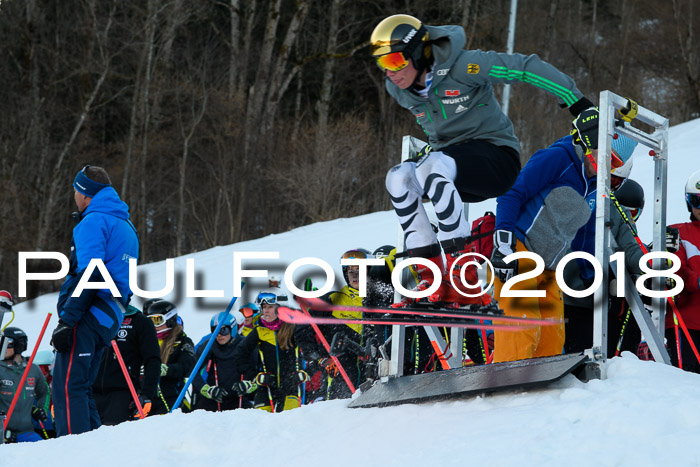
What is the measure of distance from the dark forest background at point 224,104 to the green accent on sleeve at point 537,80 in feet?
49.1

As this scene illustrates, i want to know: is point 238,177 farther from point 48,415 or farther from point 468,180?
point 468,180

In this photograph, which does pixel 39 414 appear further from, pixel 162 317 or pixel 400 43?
pixel 400 43

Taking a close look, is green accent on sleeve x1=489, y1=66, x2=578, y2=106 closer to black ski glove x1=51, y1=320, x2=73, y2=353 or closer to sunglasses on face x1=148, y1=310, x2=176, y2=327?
black ski glove x1=51, y1=320, x2=73, y2=353

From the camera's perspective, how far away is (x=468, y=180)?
4.11 m

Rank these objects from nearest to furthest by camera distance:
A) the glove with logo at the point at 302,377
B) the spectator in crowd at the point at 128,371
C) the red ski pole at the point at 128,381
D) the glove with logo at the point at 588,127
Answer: the glove with logo at the point at 588,127 < the red ski pole at the point at 128,381 < the spectator in crowd at the point at 128,371 < the glove with logo at the point at 302,377

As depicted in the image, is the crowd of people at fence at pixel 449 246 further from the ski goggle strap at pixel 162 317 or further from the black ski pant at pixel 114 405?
the ski goggle strap at pixel 162 317

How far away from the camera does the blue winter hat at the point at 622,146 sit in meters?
4.23

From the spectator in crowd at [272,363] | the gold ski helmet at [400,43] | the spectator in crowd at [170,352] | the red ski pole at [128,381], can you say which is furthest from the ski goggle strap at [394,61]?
the spectator in crowd at [170,352]

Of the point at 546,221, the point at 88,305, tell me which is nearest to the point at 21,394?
the point at 88,305

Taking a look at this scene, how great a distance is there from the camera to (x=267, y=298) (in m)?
7.39

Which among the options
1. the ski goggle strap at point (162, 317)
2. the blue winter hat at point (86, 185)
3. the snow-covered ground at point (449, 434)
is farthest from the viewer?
the ski goggle strap at point (162, 317)

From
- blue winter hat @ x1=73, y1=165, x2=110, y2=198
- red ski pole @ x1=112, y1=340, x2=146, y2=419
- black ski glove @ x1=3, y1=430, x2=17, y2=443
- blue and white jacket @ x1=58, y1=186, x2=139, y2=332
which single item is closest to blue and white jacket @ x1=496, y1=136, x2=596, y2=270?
blue and white jacket @ x1=58, y1=186, x2=139, y2=332

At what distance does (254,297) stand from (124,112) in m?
20.5

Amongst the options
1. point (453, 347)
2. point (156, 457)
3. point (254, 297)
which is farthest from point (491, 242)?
point (254, 297)
